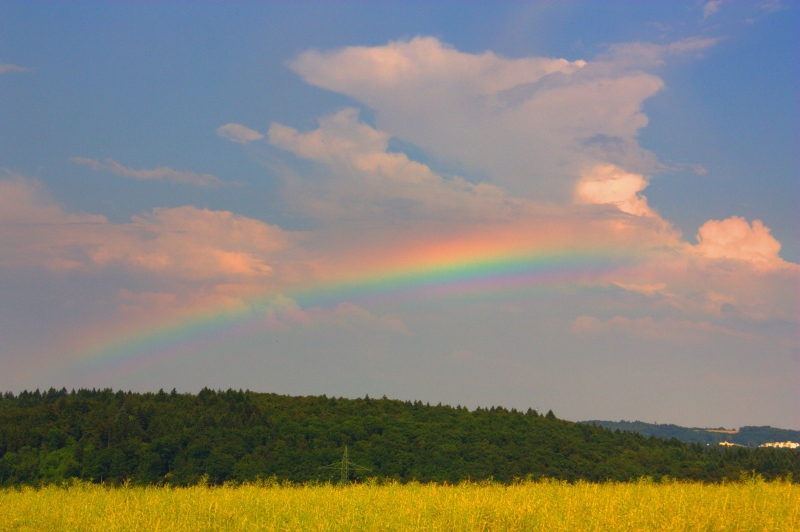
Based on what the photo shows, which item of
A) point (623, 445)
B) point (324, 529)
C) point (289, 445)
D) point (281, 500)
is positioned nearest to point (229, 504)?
point (281, 500)

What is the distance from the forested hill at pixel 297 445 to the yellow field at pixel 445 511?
68.3m

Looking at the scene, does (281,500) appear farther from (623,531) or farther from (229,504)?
(623,531)

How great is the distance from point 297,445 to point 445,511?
9995cm

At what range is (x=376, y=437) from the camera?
129375 millimetres

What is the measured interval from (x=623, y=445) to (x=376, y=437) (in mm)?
52510

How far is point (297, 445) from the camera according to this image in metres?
123

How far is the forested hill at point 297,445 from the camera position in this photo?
356 feet

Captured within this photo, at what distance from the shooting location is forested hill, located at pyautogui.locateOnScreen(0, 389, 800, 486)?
4277 inches

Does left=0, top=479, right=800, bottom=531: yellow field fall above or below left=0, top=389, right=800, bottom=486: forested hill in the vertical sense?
above

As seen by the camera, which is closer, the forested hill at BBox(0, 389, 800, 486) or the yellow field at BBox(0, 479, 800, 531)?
the yellow field at BBox(0, 479, 800, 531)

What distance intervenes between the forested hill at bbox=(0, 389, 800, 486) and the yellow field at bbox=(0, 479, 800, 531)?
A: 6834 centimetres

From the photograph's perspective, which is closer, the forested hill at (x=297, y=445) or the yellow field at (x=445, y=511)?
the yellow field at (x=445, y=511)

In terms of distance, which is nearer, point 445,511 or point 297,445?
point 445,511

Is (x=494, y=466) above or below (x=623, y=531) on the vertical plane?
below
